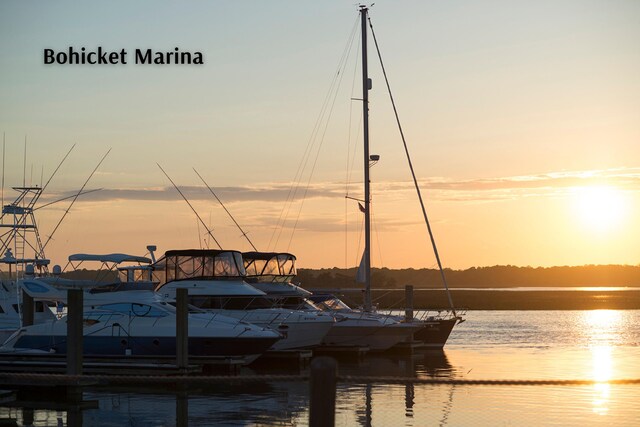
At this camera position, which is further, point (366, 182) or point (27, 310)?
point (366, 182)

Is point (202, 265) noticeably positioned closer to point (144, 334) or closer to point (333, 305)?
point (144, 334)

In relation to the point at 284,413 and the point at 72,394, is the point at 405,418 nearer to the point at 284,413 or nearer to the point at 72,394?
the point at 284,413

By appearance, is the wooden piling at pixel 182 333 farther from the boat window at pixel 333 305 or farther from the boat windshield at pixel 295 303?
the boat window at pixel 333 305

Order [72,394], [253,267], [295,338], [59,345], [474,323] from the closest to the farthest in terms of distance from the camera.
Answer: [72,394]
[59,345]
[295,338]
[253,267]
[474,323]

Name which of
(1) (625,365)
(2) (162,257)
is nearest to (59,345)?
(2) (162,257)

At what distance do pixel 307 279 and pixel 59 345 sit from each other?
4586 inches

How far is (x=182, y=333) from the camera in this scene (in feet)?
90.3

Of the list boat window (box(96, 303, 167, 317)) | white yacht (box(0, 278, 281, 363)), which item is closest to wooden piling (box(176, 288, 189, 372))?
white yacht (box(0, 278, 281, 363))

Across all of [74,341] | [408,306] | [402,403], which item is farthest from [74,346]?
[408,306]

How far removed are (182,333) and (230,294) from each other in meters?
9.92

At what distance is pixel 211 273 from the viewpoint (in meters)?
39.1

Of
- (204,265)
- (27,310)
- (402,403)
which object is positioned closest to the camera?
(402,403)

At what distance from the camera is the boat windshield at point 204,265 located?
3909 cm

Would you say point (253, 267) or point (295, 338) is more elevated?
point (253, 267)
